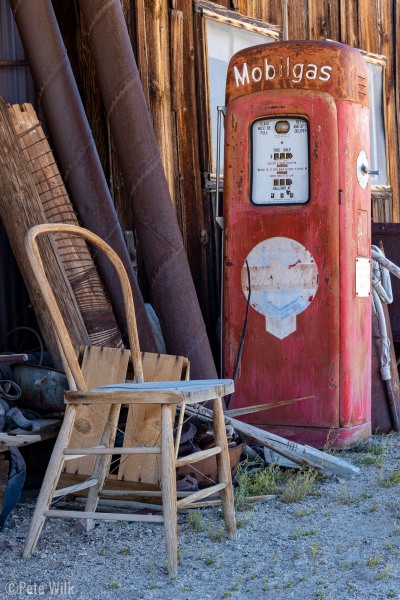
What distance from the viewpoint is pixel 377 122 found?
820 centimetres

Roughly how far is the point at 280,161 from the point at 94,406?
193 cm

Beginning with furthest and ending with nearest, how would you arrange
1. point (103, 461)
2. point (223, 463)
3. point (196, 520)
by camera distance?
1. point (196, 520)
2. point (103, 461)
3. point (223, 463)

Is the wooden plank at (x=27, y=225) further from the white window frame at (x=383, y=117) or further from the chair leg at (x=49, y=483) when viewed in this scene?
the white window frame at (x=383, y=117)

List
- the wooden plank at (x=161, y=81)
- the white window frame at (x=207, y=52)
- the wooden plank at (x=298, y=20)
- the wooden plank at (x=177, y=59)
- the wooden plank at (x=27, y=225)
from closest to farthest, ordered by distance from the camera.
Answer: the wooden plank at (x=27, y=225)
the wooden plank at (x=161, y=81)
the wooden plank at (x=177, y=59)
the white window frame at (x=207, y=52)
the wooden plank at (x=298, y=20)

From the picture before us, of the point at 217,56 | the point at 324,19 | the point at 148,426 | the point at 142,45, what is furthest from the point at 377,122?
the point at 148,426

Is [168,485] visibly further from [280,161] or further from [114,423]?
[280,161]

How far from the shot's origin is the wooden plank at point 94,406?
4125 millimetres

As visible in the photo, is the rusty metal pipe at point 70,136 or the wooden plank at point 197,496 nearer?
the wooden plank at point 197,496

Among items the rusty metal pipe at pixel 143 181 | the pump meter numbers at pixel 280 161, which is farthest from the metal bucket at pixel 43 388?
the pump meter numbers at pixel 280 161

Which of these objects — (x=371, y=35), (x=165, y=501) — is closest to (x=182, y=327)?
(x=165, y=501)

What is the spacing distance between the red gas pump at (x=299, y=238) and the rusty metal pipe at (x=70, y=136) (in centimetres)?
71

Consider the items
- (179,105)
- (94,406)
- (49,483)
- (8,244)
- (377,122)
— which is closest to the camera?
(49,483)

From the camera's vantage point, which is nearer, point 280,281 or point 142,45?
point 280,281

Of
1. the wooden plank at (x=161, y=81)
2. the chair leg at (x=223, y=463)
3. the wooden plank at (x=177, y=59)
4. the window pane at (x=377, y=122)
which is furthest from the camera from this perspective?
the window pane at (x=377, y=122)
